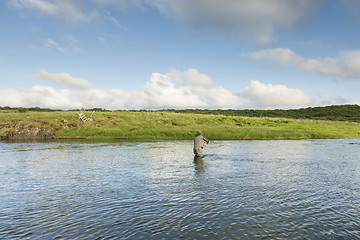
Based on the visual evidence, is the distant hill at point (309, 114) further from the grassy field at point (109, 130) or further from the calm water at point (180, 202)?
the calm water at point (180, 202)

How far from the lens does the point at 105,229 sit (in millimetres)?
8961

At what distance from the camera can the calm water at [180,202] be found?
8797 mm

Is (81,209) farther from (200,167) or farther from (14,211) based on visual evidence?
(200,167)

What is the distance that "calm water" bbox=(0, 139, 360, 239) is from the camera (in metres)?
8.80

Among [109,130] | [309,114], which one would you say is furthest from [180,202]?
[309,114]

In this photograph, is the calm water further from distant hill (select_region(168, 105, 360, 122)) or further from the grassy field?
distant hill (select_region(168, 105, 360, 122))

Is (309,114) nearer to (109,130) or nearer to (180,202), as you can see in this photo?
(109,130)

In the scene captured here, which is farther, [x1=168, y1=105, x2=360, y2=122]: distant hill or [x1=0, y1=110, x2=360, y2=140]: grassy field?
[x1=168, y1=105, x2=360, y2=122]: distant hill

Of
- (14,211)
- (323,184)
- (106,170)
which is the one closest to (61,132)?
(106,170)

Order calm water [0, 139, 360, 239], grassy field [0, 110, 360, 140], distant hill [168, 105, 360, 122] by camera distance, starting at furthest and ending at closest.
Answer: distant hill [168, 105, 360, 122] < grassy field [0, 110, 360, 140] < calm water [0, 139, 360, 239]

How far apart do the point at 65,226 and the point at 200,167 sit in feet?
40.8

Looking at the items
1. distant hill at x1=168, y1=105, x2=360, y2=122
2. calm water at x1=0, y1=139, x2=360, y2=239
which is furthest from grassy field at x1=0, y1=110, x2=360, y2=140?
distant hill at x1=168, y1=105, x2=360, y2=122

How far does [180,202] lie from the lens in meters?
11.7

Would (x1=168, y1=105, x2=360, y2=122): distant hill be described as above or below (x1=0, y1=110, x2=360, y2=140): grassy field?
above
